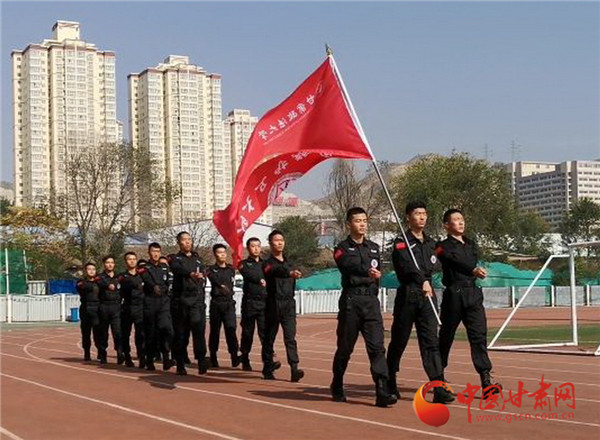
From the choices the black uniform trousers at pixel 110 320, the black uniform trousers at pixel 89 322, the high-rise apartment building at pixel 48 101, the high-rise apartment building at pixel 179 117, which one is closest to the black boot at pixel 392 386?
the black uniform trousers at pixel 110 320

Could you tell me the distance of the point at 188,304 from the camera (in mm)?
12805

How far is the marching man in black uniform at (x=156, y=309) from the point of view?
549 inches

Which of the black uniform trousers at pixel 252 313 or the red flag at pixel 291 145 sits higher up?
the red flag at pixel 291 145

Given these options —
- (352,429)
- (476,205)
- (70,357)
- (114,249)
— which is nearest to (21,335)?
(70,357)

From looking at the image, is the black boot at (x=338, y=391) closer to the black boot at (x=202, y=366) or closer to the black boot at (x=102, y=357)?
the black boot at (x=202, y=366)

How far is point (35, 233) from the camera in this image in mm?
52750

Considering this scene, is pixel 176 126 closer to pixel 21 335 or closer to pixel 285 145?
pixel 21 335

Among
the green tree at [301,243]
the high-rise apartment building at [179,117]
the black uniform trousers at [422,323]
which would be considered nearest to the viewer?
the black uniform trousers at [422,323]

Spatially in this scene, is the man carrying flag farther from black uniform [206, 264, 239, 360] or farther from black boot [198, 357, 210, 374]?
black boot [198, 357, 210, 374]

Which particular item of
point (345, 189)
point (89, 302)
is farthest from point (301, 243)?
point (89, 302)

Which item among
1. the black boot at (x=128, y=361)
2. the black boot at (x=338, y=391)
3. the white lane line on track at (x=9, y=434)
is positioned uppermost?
the black boot at (x=338, y=391)

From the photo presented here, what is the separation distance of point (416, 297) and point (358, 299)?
0.56 metres

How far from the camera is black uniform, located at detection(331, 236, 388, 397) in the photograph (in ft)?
30.0

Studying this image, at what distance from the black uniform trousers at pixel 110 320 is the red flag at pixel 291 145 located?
4232 mm
